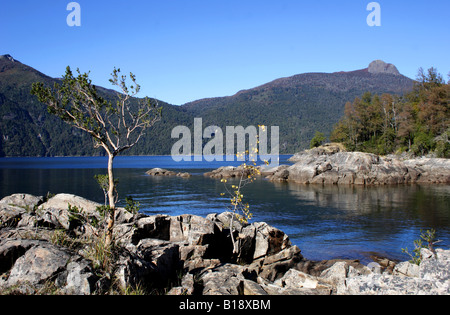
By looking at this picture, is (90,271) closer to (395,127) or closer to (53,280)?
(53,280)

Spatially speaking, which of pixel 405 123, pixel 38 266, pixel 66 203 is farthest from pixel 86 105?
pixel 405 123

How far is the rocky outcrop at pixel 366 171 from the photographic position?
189 ft

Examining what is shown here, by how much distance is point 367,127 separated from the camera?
10550 centimetres

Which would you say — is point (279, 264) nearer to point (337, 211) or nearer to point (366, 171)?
point (337, 211)

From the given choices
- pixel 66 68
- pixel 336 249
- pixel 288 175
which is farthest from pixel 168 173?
pixel 66 68

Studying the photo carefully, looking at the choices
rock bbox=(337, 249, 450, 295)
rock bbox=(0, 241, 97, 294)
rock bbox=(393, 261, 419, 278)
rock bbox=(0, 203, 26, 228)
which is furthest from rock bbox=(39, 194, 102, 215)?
rock bbox=(393, 261, 419, 278)

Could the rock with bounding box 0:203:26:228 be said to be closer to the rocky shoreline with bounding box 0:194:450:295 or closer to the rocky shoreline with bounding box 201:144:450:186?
the rocky shoreline with bounding box 0:194:450:295

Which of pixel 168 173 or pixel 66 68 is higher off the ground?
pixel 66 68

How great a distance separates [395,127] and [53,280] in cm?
10388

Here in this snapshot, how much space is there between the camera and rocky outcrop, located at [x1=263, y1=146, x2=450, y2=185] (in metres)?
57.6

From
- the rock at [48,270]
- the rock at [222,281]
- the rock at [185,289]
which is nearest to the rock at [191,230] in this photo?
the rock at [222,281]

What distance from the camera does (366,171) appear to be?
58.3 meters
